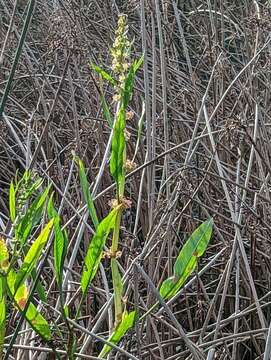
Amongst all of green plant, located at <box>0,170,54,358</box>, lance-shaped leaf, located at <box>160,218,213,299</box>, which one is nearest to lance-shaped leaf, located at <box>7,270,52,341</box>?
green plant, located at <box>0,170,54,358</box>

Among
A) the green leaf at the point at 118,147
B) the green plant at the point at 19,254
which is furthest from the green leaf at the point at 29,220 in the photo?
the green leaf at the point at 118,147

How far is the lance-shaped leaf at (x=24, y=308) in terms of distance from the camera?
75cm

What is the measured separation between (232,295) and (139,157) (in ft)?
1.28

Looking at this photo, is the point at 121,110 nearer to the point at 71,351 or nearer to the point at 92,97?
the point at 71,351

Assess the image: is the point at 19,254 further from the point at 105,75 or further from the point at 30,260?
the point at 105,75

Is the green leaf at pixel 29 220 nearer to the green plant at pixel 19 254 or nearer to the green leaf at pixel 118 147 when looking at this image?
the green plant at pixel 19 254

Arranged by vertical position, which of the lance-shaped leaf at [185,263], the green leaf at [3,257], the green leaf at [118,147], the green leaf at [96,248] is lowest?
the lance-shaped leaf at [185,263]

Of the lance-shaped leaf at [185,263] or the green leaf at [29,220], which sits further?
the lance-shaped leaf at [185,263]

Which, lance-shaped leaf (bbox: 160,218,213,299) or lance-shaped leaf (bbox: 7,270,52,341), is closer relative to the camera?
lance-shaped leaf (bbox: 7,270,52,341)

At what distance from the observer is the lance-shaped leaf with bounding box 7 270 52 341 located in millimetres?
746

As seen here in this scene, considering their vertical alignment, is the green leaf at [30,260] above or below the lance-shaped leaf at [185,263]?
above

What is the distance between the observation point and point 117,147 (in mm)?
810

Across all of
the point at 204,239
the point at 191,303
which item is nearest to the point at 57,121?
the point at 191,303

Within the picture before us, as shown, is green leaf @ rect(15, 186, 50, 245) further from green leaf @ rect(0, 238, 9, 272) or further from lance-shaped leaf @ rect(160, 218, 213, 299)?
lance-shaped leaf @ rect(160, 218, 213, 299)
